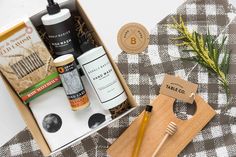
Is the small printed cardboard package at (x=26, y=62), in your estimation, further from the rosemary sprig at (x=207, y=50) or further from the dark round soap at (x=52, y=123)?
the rosemary sprig at (x=207, y=50)

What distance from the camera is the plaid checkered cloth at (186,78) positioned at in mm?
1049

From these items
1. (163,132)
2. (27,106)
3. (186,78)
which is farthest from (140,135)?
(27,106)

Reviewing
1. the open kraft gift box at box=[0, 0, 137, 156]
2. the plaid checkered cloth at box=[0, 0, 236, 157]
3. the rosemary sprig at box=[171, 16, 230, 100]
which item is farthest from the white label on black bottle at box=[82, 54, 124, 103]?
the rosemary sprig at box=[171, 16, 230, 100]

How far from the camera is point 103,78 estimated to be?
3.04ft

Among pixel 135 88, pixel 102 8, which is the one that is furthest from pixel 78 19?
pixel 135 88

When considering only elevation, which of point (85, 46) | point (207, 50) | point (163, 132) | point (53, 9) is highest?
point (53, 9)

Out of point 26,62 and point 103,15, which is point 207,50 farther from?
point 26,62

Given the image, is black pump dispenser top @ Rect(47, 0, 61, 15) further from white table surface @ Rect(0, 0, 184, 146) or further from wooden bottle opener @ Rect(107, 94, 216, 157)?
wooden bottle opener @ Rect(107, 94, 216, 157)

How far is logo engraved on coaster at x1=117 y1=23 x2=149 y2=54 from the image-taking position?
1.06 metres

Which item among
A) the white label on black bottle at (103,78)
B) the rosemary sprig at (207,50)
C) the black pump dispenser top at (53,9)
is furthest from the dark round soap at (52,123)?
the rosemary sprig at (207,50)

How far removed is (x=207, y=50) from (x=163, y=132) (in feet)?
0.85

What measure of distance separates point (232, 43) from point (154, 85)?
25 cm

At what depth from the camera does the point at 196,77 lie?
1.06m

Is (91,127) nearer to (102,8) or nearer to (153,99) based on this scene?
(153,99)
